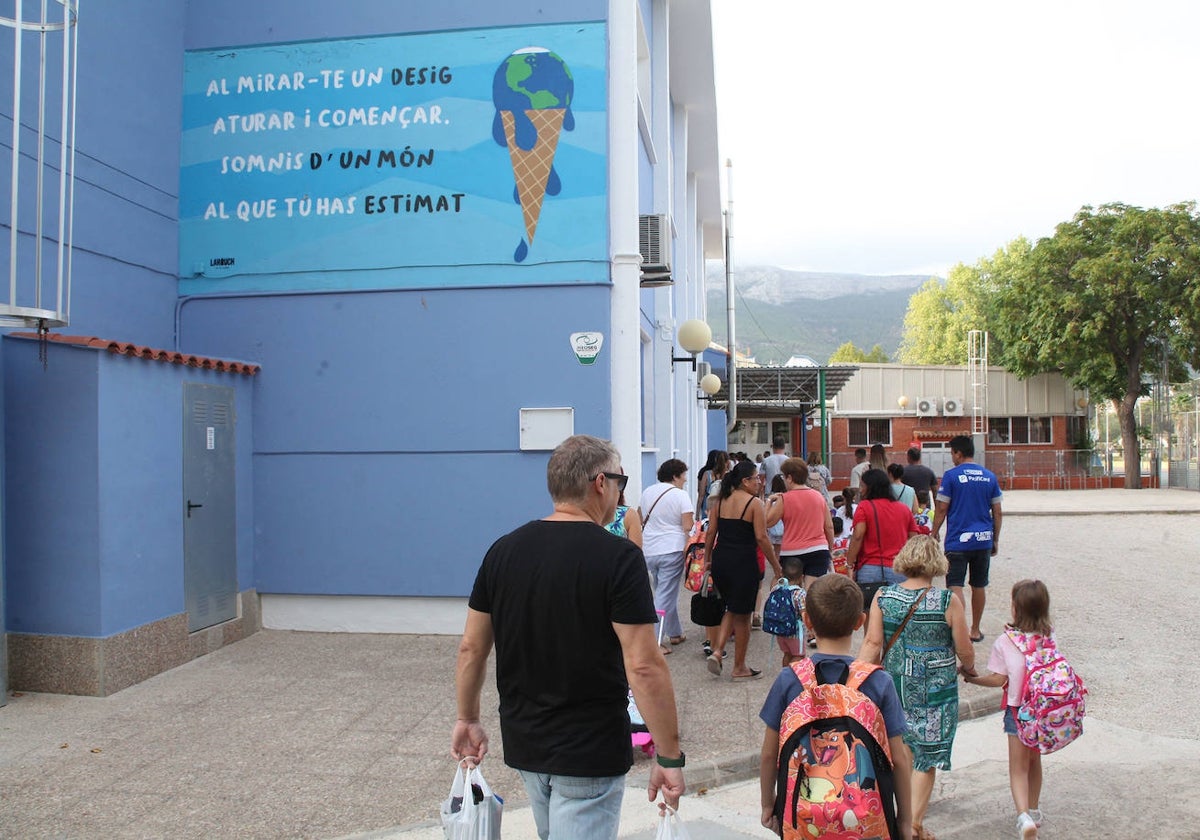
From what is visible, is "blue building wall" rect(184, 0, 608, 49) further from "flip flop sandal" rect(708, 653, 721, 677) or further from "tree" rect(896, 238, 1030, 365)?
"tree" rect(896, 238, 1030, 365)

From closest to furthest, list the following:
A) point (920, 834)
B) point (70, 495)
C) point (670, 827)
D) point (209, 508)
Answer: point (670, 827)
point (920, 834)
point (70, 495)
point (209, 508)

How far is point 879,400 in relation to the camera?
42.8 meters

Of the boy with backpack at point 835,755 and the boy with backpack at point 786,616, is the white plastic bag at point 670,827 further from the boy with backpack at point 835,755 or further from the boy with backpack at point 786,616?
the boy with backpack at point 786,616

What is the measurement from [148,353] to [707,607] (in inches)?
186

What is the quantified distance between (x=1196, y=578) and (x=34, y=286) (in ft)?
46.1

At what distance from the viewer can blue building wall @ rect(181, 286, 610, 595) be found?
8594 mm

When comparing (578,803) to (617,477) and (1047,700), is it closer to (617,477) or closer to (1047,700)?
(617,477)

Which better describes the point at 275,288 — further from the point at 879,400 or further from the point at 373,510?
the point at 879,400

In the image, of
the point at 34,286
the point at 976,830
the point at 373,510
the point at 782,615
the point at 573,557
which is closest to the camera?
the point at 573,557

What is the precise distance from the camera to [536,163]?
8.71 m

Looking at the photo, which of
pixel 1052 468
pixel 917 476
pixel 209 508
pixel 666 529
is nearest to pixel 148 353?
pixel 209 508

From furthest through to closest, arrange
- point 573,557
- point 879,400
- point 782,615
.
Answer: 1. point 879,400
2. point 782,615
3. point 573,557

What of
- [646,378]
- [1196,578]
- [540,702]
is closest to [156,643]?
[540,702]

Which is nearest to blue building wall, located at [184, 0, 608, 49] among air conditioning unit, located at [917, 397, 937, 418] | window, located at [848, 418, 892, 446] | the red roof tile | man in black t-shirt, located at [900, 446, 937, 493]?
the red roof tile
